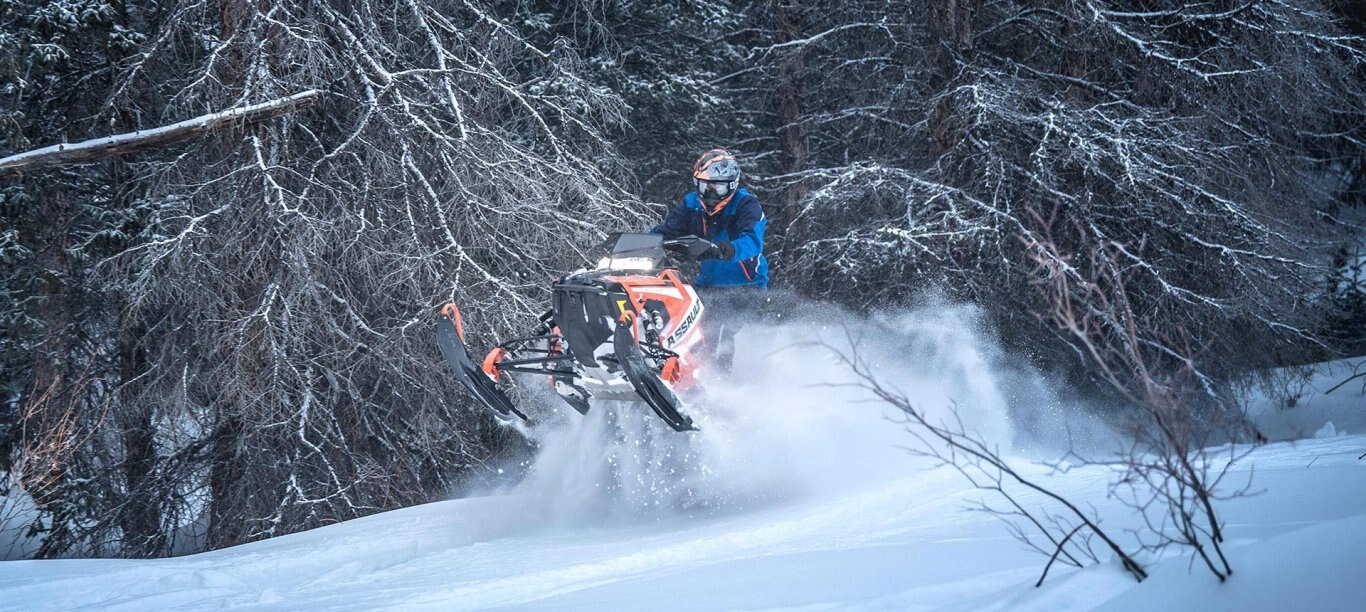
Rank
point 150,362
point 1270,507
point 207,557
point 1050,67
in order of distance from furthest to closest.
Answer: point 1050,67, point 150,362, point 207,557, point 1270,507

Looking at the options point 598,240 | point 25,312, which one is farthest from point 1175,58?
point 25,312

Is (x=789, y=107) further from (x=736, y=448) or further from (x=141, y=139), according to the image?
(x=141, y=139)

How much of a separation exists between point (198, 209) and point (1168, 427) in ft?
25.5

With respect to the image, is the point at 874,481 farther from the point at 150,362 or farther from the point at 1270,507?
the point at 150,362

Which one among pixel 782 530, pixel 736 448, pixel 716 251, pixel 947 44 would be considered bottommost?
pixel 736 448

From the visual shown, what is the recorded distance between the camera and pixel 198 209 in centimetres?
823

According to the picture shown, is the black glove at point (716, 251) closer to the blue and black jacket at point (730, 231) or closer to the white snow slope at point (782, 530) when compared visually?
the blue and black jacket at point (730, 231)

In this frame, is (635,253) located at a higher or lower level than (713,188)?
lower

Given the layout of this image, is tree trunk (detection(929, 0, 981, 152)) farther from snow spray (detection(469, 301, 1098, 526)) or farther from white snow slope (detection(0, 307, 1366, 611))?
snow spray (detection(469, 301, 1098, 526))

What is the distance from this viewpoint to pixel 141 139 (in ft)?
23.5

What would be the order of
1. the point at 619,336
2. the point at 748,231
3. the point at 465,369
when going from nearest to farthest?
the point at 619,336
the point at 465,369
the point at 748,231

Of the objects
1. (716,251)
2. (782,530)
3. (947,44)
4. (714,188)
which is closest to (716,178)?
(714,188)

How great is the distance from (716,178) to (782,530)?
8.83ft

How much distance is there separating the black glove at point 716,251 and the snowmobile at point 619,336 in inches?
1.5
